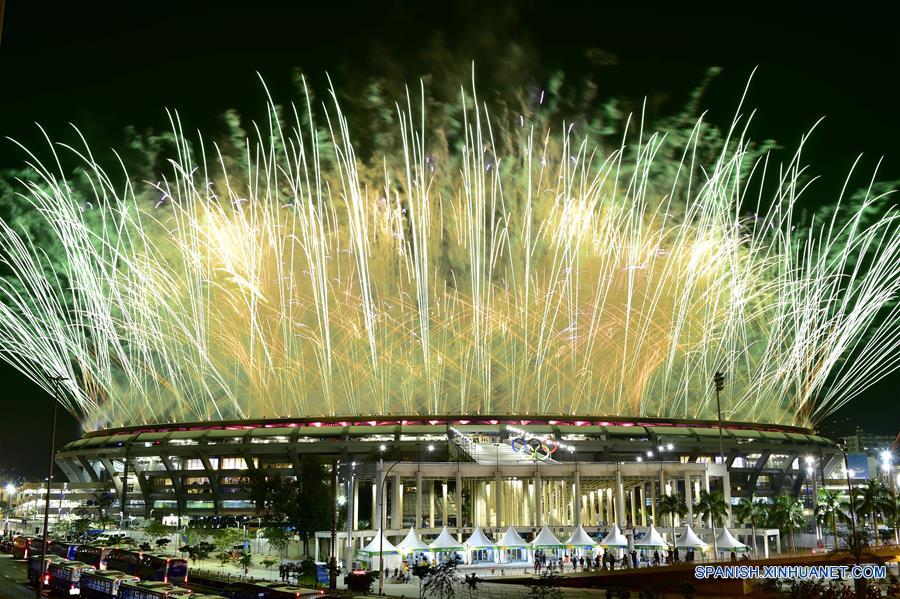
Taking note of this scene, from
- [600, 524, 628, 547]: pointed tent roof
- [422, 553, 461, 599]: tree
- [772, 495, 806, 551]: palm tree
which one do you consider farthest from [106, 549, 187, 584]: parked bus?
[772, 495, 806, 551]: palm tree

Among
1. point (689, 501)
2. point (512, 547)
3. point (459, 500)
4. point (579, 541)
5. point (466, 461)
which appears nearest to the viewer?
point (579, 541)

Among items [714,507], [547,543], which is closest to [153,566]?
[547,543]

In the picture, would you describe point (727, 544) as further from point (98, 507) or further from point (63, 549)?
point (98, 507)

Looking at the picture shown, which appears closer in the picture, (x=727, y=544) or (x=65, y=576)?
(x=65, y=576)

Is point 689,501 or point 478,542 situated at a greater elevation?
point 689,501

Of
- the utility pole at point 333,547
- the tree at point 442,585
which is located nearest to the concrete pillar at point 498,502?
the utility pole at point 333,547

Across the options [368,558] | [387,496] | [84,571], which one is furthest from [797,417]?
[84,571]

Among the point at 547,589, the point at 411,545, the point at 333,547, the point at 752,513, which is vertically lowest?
the point at 547,589
